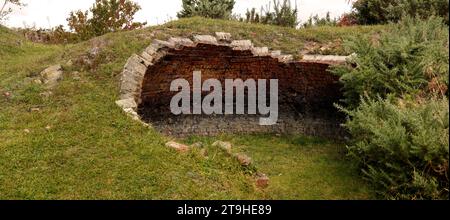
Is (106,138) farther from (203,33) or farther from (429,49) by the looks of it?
(429,49)

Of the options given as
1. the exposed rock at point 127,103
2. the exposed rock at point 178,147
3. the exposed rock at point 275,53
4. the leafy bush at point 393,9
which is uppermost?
the leafy bush at point 393,9

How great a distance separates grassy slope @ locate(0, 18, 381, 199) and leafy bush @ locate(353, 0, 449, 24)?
17.1 feet

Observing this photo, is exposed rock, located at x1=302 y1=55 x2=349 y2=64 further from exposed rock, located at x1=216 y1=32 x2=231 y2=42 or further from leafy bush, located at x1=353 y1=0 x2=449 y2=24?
leafy bush, located at x1=353 y1=0 x2=449 y2=24

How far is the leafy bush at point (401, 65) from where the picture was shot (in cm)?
823

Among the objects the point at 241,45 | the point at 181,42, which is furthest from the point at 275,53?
the point at 181,42

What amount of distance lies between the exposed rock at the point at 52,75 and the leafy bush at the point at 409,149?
21.0 feet

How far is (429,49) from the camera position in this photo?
845cm

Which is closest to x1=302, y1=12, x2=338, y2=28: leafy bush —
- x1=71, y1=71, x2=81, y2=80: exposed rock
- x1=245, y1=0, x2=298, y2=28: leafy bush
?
x1=245, y1=0, x2=298, y2=28: leafy bush

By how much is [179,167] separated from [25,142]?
108 inches

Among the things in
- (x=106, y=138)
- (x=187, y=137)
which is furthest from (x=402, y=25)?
(x=106, y=138)

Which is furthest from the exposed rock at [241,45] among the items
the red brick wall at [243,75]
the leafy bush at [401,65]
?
the leafy bush at [401,65]

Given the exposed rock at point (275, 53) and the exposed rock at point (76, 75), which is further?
the exposed rock at point (275, 53)

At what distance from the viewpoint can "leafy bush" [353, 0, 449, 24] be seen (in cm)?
1254

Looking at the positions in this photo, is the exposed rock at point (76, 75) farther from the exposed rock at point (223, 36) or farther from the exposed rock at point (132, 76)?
the exposed rock at point (223, 36)
